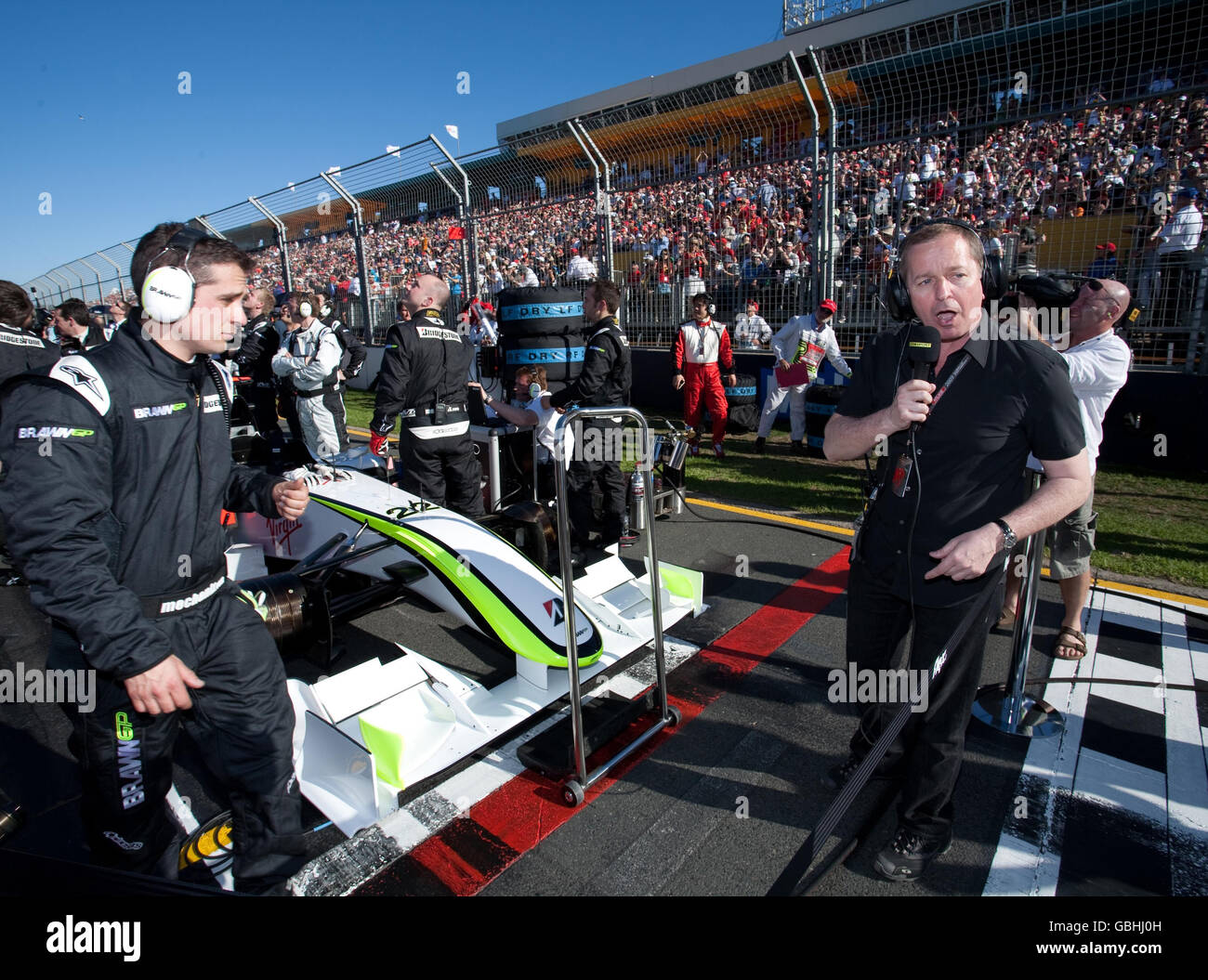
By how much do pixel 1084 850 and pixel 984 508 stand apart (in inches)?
49.9

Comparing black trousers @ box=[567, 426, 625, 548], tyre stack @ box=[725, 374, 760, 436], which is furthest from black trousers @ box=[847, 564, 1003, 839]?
tyre stack @ box=[725, 374, 760, 436]

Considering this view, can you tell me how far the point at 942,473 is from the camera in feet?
6.84

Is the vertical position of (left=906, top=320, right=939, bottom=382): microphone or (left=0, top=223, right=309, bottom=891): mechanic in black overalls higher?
(left=906, top=320, right=939, bottom=382): microphone

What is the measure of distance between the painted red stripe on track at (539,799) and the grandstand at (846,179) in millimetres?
3492

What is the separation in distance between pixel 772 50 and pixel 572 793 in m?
21.6

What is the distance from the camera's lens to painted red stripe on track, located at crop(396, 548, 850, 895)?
7.56ft

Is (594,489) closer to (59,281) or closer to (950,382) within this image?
(950,382)

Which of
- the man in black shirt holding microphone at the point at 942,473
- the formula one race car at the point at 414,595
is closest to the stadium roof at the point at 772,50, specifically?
the formula one race car at the point at 414,595

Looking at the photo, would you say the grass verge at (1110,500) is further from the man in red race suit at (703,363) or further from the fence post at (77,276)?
the fence post at (77,276)

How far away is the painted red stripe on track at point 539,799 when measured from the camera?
90.7 inches

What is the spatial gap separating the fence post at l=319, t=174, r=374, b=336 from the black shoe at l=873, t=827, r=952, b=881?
42.5ft

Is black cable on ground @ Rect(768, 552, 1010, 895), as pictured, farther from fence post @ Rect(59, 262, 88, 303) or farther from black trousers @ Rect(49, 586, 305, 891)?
fence post @ Rect(59, 262, 88, 303)

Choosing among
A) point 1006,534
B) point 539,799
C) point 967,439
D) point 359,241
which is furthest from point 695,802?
point 359,241
